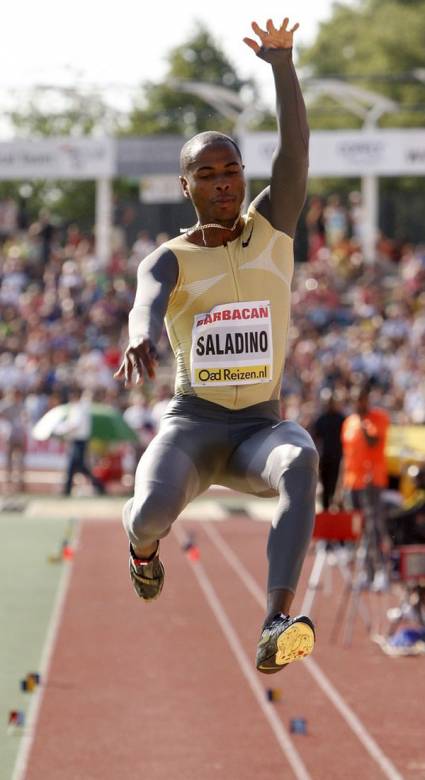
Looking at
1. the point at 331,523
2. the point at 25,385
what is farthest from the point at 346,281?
the point at 331,523

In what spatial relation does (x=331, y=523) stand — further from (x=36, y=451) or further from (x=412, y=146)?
(x=412, y=146)

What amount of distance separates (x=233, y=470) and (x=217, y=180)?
89 centimetres

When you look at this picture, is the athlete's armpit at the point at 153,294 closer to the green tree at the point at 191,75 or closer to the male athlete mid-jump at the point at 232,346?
the male athlete mid-jump at the point at 232,346

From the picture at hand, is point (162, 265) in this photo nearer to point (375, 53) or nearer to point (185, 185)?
point (185, 185)

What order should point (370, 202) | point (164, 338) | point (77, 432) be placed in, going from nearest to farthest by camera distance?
point (77, 432), point (164, 338), point (370, 202)

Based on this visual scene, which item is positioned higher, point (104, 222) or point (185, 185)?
point (104, 222)

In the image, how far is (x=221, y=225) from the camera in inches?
193

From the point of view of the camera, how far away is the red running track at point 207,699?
10641 millimetres

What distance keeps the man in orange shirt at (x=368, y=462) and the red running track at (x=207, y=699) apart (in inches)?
39.7

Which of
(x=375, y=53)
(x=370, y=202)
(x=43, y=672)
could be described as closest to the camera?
(x=43, y=672)

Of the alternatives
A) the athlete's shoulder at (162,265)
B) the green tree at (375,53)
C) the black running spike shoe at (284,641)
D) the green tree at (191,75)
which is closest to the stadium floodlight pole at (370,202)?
the green tree at (375,53)

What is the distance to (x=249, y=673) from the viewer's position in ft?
42.7

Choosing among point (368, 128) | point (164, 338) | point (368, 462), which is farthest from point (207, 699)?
point (368, 128)

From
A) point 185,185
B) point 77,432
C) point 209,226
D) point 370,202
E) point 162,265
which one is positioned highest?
point 370,202
